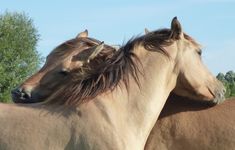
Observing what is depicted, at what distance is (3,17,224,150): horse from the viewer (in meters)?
5.32

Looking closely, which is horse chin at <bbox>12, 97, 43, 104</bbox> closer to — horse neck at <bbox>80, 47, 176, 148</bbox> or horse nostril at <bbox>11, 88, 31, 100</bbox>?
horse nostril at <bbox>11, 88, 31, 100</bbox>

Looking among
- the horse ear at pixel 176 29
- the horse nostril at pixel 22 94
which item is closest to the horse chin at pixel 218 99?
the horse ear at pixel 176 29

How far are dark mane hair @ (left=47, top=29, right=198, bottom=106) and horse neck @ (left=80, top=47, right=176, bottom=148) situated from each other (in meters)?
0.07

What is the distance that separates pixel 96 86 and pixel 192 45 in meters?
1.27

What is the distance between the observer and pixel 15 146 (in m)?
5.20

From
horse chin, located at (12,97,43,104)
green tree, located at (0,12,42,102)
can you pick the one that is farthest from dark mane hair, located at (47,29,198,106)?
green tree, located at (0,12,42,102)

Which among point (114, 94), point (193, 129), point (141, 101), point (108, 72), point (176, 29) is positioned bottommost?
point (193, 129)

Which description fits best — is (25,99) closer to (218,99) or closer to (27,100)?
(27,100)

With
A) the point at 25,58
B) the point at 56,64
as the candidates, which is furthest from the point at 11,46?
the point at 56,64

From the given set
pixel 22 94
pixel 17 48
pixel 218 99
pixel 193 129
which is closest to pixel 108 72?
pixel 193 129

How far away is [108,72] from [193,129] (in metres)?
1.06

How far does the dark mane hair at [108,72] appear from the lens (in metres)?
5.64

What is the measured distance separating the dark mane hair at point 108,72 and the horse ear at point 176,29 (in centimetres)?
5

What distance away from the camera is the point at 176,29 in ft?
20.4
